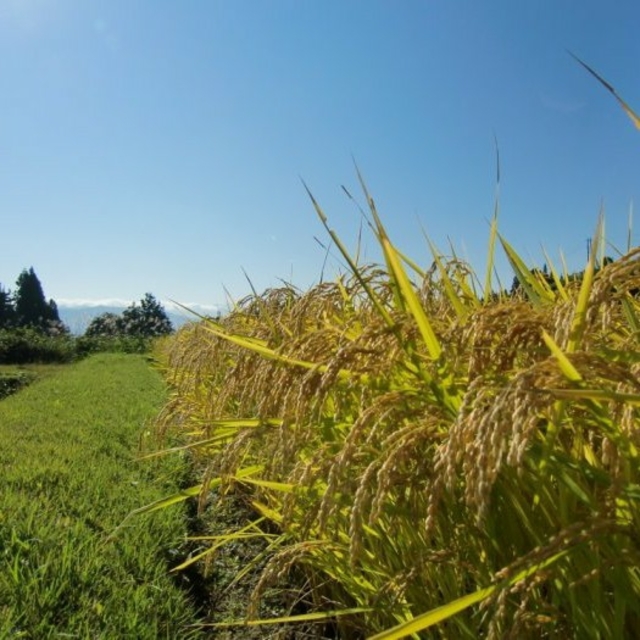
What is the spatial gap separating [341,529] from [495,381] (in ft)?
3.34

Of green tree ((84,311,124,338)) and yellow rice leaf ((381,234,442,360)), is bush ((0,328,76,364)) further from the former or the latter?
yellow rice leaf ((381,234,442,360))

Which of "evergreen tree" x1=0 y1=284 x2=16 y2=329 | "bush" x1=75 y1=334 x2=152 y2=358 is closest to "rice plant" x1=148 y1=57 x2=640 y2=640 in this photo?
"bush" x1=75 y1=334 x2=152 y2=358

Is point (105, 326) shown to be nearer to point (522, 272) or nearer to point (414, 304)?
point (522, 272)

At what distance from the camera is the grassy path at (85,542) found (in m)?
2.15

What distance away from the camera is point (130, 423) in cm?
641

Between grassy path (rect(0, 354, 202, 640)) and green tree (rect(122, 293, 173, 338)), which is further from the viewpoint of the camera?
green tree (rect(122, 293, 173, 338))

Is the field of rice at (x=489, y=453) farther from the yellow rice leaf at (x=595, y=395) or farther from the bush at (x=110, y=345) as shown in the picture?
the bush at (x=110, y=345)

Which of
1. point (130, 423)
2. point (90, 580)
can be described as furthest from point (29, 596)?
point (130, 423)

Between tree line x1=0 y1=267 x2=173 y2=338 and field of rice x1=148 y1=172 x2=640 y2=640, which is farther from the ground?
tree line x1=0 y1=267 x2=173 y2=338

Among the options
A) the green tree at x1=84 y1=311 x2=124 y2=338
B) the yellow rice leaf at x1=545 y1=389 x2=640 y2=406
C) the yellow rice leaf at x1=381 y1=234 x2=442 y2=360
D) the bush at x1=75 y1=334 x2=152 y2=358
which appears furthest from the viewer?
the green tree at x1=84 y1=311 x2=124 y2=338

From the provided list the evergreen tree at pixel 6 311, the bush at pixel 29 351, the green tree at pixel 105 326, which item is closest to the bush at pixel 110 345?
the bush at pixel 29 351

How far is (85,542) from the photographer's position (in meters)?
2.76

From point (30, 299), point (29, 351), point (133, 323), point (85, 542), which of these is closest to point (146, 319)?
point (133, 323)

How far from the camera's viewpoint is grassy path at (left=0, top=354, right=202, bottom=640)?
7.05ft
